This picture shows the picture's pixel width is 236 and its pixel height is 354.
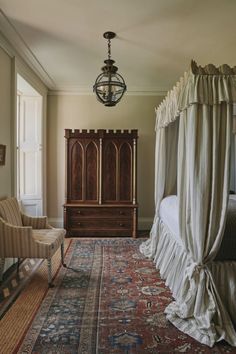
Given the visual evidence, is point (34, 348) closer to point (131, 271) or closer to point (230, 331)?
point (230, 331)

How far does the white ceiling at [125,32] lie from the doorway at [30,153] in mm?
755

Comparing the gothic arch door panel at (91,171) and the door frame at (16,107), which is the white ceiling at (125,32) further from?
the gothic arch door panel at (91,171)

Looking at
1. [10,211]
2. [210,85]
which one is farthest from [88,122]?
[210,85]

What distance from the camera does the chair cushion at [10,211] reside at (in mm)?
3359

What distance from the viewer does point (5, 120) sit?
145 inches

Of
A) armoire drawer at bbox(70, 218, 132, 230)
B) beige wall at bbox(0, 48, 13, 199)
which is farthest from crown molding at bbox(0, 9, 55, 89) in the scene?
armoire drawer at bbox(70, 218, 132, 230)

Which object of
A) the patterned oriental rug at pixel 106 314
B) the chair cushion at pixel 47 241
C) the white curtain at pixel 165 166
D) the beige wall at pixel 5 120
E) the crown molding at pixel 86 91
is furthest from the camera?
the crown molding at pixel 86 91

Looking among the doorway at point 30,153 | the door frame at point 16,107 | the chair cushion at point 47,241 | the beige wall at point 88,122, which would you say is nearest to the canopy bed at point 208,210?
the chair cushion at point 47,241

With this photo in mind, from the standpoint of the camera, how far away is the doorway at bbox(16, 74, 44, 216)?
17.2ft

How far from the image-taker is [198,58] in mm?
4188

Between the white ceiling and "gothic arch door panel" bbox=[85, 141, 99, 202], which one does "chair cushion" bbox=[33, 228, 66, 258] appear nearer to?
"gothic arch door panel" bbox=[85, 141, 99, 202]

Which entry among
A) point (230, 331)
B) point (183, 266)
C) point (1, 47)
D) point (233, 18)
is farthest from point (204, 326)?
point (1, 47)

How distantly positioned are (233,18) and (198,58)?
1.12 metres

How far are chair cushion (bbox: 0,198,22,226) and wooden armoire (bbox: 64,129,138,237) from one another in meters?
1.58
